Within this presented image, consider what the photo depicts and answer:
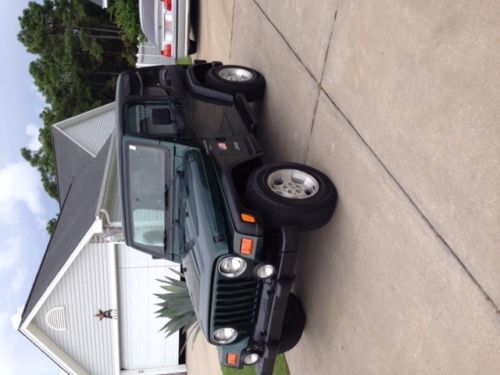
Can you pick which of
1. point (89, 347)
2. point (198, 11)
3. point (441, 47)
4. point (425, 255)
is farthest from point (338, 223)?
point (198, 11)

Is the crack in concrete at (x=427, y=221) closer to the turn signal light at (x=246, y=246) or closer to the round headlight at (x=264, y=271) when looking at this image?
the turn signal light at (x=246, y=246)

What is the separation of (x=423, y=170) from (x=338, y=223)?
4.44ft

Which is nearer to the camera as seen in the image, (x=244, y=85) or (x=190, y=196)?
(x=190, y=196)

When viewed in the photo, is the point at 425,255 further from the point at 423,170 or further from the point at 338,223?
the point at 338,223

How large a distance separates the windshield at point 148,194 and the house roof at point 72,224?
4127 millimetres

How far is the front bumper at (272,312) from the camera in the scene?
406 cm

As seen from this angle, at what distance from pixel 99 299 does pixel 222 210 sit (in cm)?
735

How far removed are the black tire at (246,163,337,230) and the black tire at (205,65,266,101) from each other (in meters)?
2.40

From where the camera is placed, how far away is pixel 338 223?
4.23m

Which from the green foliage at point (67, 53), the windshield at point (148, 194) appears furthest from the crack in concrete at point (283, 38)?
the green foliage at point (67, 53)

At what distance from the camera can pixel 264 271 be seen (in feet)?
13.6

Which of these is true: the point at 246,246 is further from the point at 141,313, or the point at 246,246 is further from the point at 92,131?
the point at 92,131

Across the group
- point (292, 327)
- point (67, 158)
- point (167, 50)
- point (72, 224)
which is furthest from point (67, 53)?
point (292, 327)

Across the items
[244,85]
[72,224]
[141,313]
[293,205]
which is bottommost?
[141,313]
